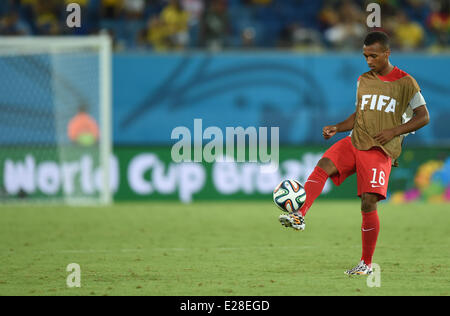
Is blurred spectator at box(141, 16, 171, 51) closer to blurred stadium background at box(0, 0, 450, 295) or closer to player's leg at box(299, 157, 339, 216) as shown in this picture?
blurred stadium background at box(0, 0, 450, 295)

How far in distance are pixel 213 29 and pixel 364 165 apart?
430 inches

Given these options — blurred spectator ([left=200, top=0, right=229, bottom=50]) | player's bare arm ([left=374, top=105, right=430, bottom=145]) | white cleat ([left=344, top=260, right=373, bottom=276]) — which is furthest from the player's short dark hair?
blurred spectator ([left=200, top=0, right=229, bottom=50])

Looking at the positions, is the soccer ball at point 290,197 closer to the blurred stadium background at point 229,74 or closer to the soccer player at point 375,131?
the soccer player at point 375,131

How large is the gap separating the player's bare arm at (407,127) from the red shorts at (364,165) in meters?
0.18

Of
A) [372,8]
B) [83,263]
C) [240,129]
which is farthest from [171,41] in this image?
[83,263]

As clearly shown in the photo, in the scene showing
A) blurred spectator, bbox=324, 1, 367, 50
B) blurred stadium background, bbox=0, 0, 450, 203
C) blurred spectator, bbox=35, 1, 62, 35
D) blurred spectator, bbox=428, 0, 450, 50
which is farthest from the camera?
blurred spectator, bbox=428, 0, 450, 50

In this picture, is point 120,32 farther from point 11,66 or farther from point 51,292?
point 51,292

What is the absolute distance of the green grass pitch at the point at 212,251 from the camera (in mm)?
6684

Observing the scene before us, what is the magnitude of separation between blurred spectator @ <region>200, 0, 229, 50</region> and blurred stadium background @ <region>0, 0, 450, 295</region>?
3 cm

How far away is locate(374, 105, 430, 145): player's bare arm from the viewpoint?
7078 mm

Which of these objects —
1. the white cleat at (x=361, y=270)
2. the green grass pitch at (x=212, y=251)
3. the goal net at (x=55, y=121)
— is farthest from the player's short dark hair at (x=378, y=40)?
the goal net at (x=55, y=121)

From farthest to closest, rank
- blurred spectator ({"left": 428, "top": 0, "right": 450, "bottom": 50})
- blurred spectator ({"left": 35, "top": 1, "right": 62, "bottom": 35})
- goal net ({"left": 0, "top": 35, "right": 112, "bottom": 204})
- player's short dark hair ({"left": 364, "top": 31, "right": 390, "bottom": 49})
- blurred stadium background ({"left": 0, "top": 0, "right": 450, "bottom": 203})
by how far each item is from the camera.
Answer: blurred spectator ({"left": 428, "top": 0, "right": 450, "bottom": 50})
blurred spectator ({"left": 35, "top": 1, "right": 62, "bottom": 35})
blurred stadium background ({"left": 0, "top": 0, "right": 450, "bottom": 203})
goal net ({"left": 0, "top": 35, "right": 112, "bottom": 204})
player's short dark hair ({"left": 364, "top": 31, "right": 390, "bottom": 49})
